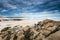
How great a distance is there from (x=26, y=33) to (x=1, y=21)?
1861mm

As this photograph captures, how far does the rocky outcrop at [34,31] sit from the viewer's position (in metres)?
2.29

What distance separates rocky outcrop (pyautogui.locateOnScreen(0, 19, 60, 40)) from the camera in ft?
7.53

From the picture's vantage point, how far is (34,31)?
260 centimetres

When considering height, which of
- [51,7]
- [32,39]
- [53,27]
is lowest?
[32,39]

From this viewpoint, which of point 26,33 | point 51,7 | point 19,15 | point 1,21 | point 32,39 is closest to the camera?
point 32,39

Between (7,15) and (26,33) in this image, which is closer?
(26,33)

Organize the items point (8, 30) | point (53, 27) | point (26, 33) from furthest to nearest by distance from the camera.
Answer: point (8, 30)
point (26, 33)
point (53, 27)

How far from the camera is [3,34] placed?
3064 mm

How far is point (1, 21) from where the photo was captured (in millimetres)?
4363

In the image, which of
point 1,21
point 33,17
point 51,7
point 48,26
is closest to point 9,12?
point 1,21

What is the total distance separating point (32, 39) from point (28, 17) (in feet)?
3.76

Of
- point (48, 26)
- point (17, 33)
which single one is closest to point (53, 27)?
point (48, 26)

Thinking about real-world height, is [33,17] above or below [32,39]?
above

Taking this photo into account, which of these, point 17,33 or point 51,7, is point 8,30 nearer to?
point 17,33
